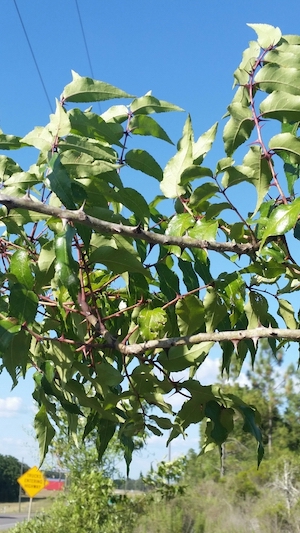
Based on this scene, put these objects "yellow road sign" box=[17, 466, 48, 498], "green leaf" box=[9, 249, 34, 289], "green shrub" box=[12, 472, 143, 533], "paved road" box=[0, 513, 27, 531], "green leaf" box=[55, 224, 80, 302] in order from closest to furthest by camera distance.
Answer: "green leaf" box=[55, 224, 80, 302], "green leaf" box=[9, 249, 34, 289], "green shrub" box=[12, 472, 143, 533], "yellow road sign" box=[17, 466, 48, 498], "paved road" box=[0, 513, 27, 531]

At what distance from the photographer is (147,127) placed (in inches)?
39.9

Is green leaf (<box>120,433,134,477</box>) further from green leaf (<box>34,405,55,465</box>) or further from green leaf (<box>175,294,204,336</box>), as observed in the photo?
green leaf (<box>175,294,204,336</box>)

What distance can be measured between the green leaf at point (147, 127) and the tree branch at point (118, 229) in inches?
8.2

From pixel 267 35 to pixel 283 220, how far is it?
1.22 ft

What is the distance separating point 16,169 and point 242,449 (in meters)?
22.6

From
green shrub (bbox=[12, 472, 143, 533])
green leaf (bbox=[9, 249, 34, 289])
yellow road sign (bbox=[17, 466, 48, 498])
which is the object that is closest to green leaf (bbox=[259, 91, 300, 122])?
green leaf (bbox=[9, 249, 34, 289])

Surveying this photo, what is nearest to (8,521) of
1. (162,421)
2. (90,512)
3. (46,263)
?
(90,512)

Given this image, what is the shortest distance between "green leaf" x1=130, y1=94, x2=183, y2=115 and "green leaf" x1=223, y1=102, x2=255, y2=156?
0.30ft

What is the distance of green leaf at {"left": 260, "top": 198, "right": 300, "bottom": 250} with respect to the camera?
0.82 meters

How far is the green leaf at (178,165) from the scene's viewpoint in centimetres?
105

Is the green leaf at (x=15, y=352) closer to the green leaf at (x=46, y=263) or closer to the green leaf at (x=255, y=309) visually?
the green leaf at (x=46, y=263)

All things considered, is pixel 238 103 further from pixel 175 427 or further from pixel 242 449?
pixel 242 449

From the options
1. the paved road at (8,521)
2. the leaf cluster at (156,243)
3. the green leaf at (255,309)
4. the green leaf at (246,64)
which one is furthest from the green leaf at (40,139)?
the paved road at (8,521)

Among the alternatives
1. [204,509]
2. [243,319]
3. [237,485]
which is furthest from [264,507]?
[243,319]
